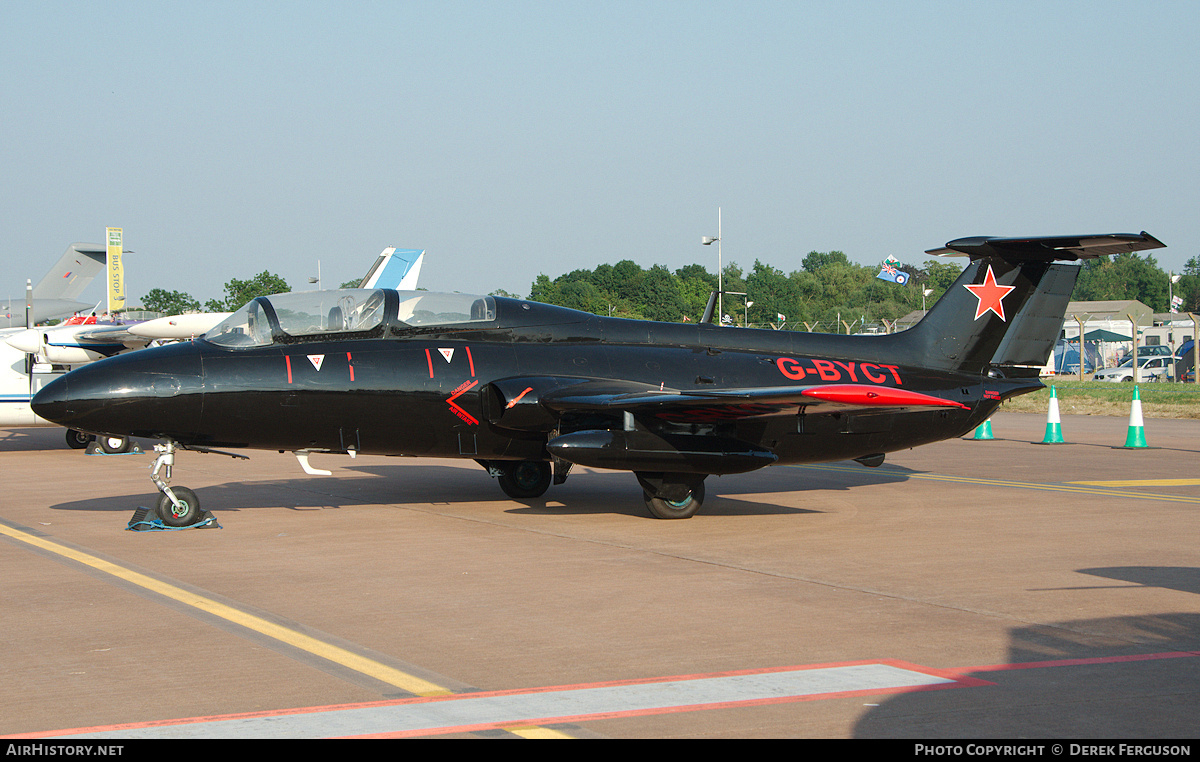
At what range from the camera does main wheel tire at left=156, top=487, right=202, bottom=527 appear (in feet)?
36.7

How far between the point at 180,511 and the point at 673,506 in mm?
5426

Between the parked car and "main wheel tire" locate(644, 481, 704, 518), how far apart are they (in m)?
47.1

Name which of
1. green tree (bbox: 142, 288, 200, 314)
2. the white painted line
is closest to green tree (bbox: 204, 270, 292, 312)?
green tree (bbox: 142, 288, 200, 314)

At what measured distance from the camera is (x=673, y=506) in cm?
1209

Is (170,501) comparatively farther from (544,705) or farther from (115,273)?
(115,273)

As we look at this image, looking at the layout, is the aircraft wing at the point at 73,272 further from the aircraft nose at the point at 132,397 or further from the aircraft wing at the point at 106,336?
the aircraft nose at the point at 132,397

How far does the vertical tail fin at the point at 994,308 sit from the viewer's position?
540 inches

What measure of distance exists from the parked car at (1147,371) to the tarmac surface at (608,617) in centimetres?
4393

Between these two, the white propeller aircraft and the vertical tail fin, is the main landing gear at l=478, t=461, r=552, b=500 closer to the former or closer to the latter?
the vertical tail fin
